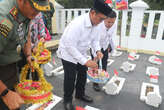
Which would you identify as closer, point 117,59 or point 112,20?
point 112,20

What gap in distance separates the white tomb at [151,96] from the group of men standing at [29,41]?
799 millimetres

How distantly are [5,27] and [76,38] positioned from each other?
0.90 m

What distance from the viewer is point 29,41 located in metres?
1.40

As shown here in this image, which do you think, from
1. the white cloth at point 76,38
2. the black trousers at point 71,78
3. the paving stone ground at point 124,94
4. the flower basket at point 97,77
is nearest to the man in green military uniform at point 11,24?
the white cloth at point 76,38

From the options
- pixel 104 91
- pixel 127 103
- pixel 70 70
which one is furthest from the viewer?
→ pixel 104 91

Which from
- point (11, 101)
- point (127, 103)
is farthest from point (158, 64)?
point (11, 101)

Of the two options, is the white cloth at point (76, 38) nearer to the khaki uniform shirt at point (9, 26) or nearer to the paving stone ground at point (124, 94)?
the khaki uniform shirt at point (9, 26)

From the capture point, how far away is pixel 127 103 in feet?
7.36

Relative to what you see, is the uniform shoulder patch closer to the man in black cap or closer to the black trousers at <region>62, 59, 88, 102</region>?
the man in black cap

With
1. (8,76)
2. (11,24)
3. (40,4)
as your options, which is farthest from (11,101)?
(40,4)

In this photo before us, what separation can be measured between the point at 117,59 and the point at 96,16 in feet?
9.99

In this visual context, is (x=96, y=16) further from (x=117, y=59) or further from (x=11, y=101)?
(x=117, y=59)

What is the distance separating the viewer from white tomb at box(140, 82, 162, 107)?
2.11 m

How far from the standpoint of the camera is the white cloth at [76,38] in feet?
5.17
